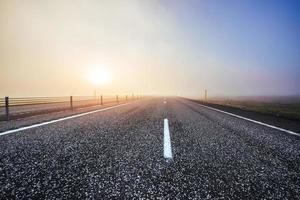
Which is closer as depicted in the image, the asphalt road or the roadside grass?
the asphalt road

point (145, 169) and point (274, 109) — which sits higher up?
point (145, 169)

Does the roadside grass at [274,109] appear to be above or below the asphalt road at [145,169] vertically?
below

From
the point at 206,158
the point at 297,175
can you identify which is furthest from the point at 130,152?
the point at 297,175

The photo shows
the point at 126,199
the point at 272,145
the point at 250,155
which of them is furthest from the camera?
the point at 272,145

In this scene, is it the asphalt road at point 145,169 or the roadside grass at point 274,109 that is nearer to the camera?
the asphalt road at point 145,169

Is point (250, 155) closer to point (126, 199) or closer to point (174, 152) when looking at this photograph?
point (174, 152)

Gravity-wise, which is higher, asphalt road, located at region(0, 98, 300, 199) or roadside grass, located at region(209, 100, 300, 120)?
asphalt road, located at region(0, 98, 300, 199)

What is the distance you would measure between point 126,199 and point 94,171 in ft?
2.89

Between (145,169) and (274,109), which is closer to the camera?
→ (145,169)

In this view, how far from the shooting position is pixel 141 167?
2.79 m

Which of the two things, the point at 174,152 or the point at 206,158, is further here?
the point at 174,152

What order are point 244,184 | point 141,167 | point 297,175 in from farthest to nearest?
point 141,167 → point 297,175 → point 244,184

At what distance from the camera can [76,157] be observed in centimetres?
317

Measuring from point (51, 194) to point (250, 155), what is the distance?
322 centimetres
